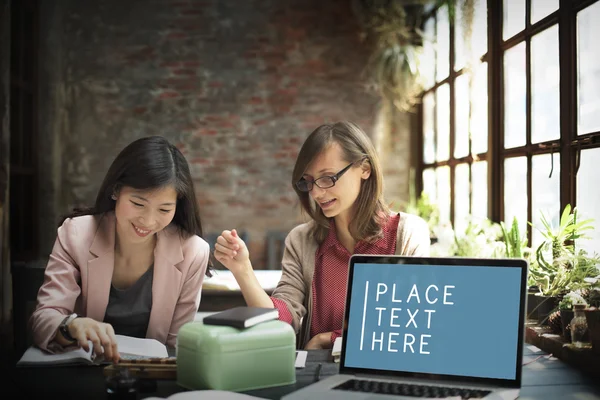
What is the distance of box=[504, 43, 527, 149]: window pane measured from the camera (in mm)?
3289

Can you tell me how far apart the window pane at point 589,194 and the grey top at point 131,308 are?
1635 millimetres

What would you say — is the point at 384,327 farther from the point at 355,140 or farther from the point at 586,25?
the point at 586,25

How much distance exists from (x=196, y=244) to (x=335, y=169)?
20.6 inches

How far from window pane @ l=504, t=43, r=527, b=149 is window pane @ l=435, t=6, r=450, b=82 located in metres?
1.15

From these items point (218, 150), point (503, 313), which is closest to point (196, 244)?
point (503, 313)

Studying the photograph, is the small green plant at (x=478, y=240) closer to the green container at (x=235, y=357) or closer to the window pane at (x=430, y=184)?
the window pane at (x=430, y=184)

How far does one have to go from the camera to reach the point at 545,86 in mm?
2963

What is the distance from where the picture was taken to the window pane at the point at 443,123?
4719 millimetres

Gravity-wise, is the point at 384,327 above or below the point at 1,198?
below

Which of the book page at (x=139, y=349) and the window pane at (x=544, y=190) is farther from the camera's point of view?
the window pane at (x=544, y=190)

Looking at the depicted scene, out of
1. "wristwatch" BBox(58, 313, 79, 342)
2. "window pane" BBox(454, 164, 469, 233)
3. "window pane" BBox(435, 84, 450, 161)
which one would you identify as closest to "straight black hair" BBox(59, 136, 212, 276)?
"wristwatch" BBox(58, 313, 79, 342)

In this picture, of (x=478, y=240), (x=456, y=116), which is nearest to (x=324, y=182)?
(x=478, y=240)

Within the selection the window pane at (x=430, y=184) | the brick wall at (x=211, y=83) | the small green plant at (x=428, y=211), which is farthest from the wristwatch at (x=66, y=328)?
the brick wall at (x=211, y=83)

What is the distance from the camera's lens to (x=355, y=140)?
2.21 m
